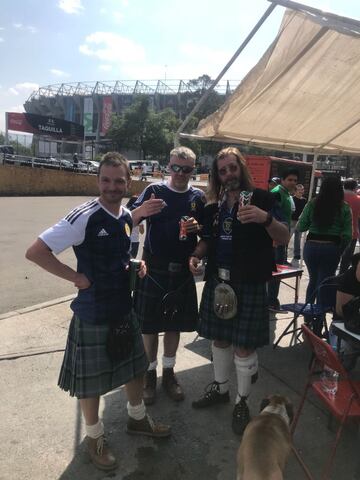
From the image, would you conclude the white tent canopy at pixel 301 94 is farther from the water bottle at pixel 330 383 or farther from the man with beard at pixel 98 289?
the water bottle at pixel 330 383

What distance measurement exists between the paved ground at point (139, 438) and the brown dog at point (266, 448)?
1.74ft

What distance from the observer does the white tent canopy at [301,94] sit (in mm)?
3855

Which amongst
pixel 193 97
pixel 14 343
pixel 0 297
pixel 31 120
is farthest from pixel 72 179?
pixel 193 97

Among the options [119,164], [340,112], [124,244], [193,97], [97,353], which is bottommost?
[97,353]

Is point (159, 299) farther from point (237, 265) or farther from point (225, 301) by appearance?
point (237, 265)

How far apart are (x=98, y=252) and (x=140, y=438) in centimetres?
136

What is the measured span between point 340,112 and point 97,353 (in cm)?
489

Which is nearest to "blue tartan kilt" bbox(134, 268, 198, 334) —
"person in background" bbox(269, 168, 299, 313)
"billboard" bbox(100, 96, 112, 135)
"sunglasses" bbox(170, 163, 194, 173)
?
"sunglasses" bbox(170, 163, 194, 173)

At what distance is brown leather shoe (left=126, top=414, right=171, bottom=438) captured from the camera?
2770 mm

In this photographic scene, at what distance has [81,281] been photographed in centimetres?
231

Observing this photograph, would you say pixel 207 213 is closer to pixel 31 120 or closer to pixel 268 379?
pixel 268 379

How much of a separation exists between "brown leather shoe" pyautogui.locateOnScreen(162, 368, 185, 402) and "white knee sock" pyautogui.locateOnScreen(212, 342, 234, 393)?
1.16 ft

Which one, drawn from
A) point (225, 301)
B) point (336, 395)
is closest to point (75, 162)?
point (225, 301)

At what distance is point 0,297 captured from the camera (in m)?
5.62
